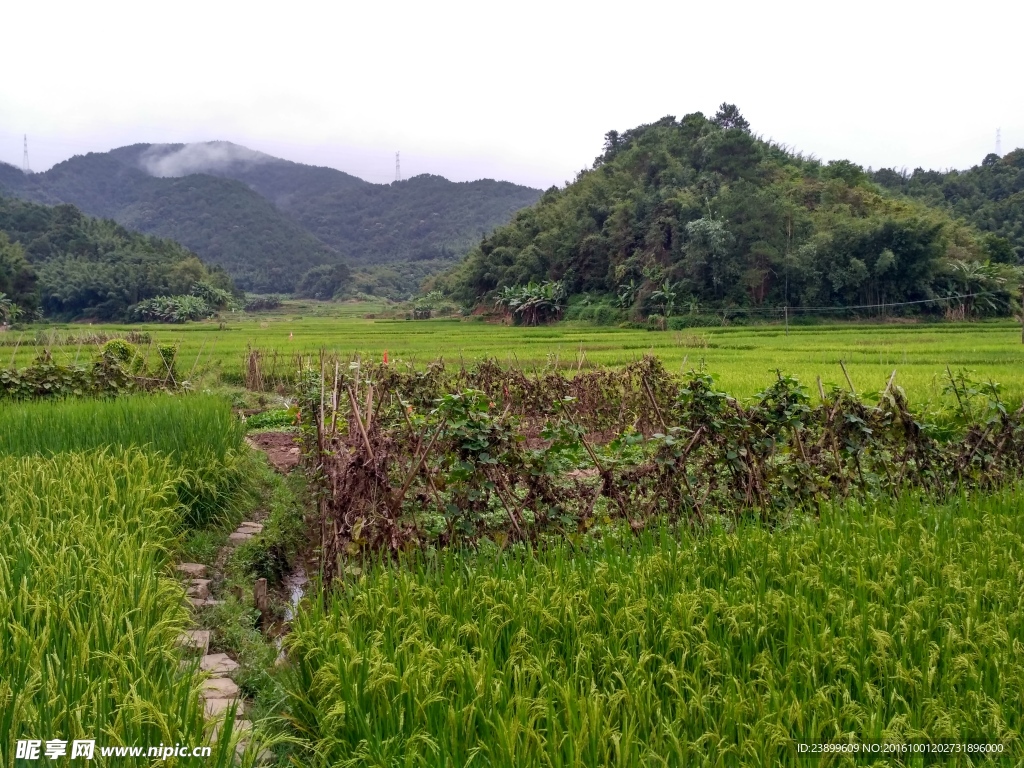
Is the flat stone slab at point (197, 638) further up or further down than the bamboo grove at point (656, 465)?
further down

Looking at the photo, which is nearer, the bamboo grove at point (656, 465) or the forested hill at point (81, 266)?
the bamboo grove at point (656, 465)

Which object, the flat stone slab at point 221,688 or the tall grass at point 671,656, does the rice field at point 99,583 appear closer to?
the flat stone slab at point 221,688

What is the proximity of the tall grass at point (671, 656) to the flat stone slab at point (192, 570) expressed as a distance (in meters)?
1.85

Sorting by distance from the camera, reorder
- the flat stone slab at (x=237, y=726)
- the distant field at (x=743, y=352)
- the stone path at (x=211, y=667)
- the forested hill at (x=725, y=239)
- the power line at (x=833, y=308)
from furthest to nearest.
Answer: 1. the forested hill at (x=725, y=239)
2. the power line at (x=833, y=308)
3. the distant field at (x=743, y=352)
4. the stone path at (x=211, y=667)
5. the flat stone slab at (x=237, y=726)

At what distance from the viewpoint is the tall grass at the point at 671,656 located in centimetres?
230

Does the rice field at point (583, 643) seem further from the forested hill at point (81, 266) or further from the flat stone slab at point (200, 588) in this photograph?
the forested hill at point (81, 266)

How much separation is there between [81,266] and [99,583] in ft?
231

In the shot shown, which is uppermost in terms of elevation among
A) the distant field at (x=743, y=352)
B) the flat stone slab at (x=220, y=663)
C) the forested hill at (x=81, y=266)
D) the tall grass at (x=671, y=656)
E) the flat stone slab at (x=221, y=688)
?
the forested hill at (x=81, y=266)

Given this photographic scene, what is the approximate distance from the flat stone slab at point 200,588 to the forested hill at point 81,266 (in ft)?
177

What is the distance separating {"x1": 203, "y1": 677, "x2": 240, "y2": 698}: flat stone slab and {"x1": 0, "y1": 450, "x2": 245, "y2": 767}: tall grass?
0.33 metres

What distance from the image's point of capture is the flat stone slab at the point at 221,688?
3338 millimetres

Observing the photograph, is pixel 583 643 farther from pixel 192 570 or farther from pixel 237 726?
pixel 192 570

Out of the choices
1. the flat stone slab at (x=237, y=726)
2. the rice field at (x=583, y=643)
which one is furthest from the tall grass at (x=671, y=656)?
the flat stone slab at (x=237, y=726)

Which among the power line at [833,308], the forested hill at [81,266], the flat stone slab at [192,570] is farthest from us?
the forested hill at [81,266]
